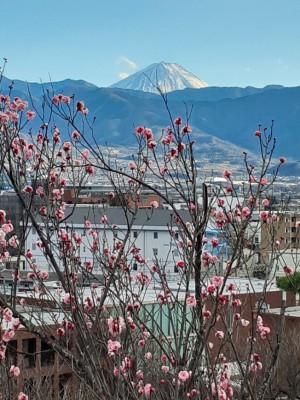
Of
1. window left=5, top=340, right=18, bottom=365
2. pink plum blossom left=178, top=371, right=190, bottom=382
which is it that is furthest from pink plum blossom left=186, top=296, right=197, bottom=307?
window left=5, top=340, right=18, bottom=365

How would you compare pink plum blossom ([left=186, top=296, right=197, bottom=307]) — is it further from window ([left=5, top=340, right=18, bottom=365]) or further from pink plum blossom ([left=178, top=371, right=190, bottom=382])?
window ([left=5, top=340, right=18, bottom=365])

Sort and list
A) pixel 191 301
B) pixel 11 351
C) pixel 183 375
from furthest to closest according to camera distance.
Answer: pixel 11 351
pixel 191 301
pixel 183 375

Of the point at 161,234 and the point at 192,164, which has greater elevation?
the point at 192,164

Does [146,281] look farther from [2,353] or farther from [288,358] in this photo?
[288,358]

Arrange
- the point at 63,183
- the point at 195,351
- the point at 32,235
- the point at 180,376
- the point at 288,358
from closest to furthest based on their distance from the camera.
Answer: the point at 180,376
the point at 195,351
the point at 63,183
the point at 288,358
the point at 32,235

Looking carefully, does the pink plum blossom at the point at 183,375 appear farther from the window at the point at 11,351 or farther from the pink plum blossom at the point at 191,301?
the window at the point at 11,351

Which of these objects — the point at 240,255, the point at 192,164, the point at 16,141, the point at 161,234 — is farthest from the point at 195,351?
the point at 161,234

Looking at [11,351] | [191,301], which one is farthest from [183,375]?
[11,351]

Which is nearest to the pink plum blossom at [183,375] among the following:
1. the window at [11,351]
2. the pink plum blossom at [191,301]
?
the pink plum blossom at [191,301]

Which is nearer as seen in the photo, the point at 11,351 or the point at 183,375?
the point at 183,375

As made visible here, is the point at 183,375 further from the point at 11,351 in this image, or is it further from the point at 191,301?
the point at 11,351

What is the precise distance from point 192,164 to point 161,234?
35436 millimetres

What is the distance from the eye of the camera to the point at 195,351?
187 inches

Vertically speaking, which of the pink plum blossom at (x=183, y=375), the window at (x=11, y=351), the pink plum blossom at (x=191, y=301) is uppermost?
the pink plum blossom at (x=191, y=301)
